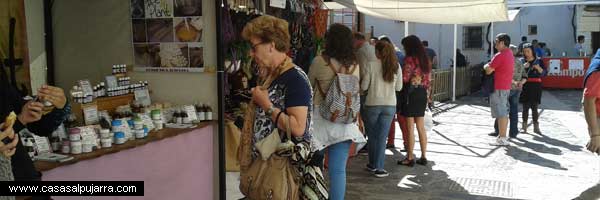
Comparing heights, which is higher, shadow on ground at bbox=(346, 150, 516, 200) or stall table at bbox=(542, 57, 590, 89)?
stall table at bbox=(542, 57, 590, 89)

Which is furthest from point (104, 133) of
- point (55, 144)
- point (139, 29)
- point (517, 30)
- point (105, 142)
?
point (517, 30)

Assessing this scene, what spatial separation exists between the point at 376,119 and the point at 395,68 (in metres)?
0.57

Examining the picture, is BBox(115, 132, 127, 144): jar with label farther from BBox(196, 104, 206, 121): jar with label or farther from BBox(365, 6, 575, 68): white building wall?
BBox(365, 6, 575, 68): white building wall

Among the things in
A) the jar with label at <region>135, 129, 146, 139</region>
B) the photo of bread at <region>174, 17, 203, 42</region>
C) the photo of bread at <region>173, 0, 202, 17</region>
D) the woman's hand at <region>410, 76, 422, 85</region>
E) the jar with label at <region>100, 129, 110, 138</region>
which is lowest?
the jar with label at <region>135, 129, 146, 139</region>

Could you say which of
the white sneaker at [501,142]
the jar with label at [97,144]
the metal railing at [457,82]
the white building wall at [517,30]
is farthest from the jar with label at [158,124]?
the white building wall at [517,30]

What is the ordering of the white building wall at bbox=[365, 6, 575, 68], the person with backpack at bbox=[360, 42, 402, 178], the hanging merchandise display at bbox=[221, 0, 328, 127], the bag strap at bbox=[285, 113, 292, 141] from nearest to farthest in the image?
1. the bag strap at bbox=[285, 113, 292, 141]
2. the hanging merchandise display at bbox=[221, 0, 328, 127]
3. the person with backpack at bbox=[360, 42, 402, 178]
4. the white building wall at bbox=[365, 6, 575, 68]

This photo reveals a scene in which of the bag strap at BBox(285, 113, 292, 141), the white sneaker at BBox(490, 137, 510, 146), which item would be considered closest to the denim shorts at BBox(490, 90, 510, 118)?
the white sneaker at BBox(490, 137, 510, 146)

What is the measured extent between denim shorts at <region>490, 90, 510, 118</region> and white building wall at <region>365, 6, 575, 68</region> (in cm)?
1272

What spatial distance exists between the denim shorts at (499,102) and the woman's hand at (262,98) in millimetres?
5776

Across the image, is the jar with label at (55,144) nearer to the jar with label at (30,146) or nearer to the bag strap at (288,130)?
the jar with label at (30,146)

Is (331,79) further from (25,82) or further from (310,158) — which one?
(25,82)

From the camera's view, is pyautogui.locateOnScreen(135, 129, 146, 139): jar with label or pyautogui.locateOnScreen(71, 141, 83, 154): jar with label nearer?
pyautogui.locateOnScreen(71, 141, 83, 154): jar with label

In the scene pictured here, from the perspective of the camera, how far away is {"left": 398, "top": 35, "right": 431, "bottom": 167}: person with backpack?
6281mm

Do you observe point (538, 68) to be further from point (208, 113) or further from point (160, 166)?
point (160, 166)
